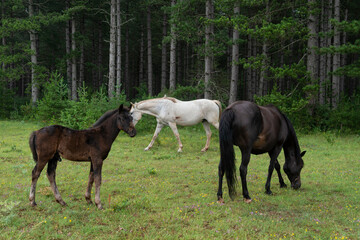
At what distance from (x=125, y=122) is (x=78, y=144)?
94 centimetres

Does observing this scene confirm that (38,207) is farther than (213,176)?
No

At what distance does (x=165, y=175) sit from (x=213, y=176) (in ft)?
4.49

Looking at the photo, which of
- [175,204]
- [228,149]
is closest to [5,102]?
[175,204]

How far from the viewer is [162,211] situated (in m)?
4.94

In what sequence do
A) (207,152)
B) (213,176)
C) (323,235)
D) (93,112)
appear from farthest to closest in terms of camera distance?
(93,112) → (207,152) → (213,176) → (323,235)

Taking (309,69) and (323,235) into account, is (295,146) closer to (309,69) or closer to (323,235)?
(323,235)

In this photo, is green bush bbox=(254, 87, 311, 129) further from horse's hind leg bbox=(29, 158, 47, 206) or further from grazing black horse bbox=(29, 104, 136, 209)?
horse's hind leg bbox=(29, 158, 47, 206)

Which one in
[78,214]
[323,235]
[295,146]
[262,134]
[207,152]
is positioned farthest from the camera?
[207,152]

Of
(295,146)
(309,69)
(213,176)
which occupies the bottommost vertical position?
(213,176)

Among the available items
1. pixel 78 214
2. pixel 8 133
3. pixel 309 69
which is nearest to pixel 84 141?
pixel 78 214

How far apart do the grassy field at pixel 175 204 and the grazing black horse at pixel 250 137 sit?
545 mm

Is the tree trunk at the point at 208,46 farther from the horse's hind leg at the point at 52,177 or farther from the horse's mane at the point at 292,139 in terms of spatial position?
the horse's hind leg at the point at 52,177

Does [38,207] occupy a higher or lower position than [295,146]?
lower

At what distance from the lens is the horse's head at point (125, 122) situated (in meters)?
5.08
